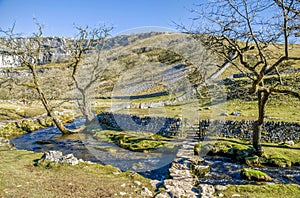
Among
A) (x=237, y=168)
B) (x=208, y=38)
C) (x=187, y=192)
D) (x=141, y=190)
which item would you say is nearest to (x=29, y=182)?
(x=141, y=190)

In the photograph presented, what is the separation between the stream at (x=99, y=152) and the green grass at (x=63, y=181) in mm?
2162

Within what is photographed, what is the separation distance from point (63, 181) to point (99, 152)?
7084 millimetres

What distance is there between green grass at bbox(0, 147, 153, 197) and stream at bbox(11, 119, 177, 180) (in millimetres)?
2162

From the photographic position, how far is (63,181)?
9727 mm

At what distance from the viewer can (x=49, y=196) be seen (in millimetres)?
8344

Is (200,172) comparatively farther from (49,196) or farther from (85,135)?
(85,135)

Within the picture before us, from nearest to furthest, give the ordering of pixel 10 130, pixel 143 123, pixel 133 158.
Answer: pixel 133 158 → pixel 143 123 → pixel 10 130

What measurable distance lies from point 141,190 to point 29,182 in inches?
192

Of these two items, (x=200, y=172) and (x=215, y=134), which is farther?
(x=215, y=134)

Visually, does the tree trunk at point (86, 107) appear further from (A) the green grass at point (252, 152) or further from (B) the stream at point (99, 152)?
(A) the green grass at point (252, 152)

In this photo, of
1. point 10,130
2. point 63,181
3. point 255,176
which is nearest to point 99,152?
point 63,181

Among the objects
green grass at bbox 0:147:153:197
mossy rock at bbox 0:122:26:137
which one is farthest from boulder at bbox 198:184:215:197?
mossy rock at bbox 0:122:26:137

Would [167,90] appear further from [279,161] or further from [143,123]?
[279,161]

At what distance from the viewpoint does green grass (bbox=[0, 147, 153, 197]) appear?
866 centimetres
